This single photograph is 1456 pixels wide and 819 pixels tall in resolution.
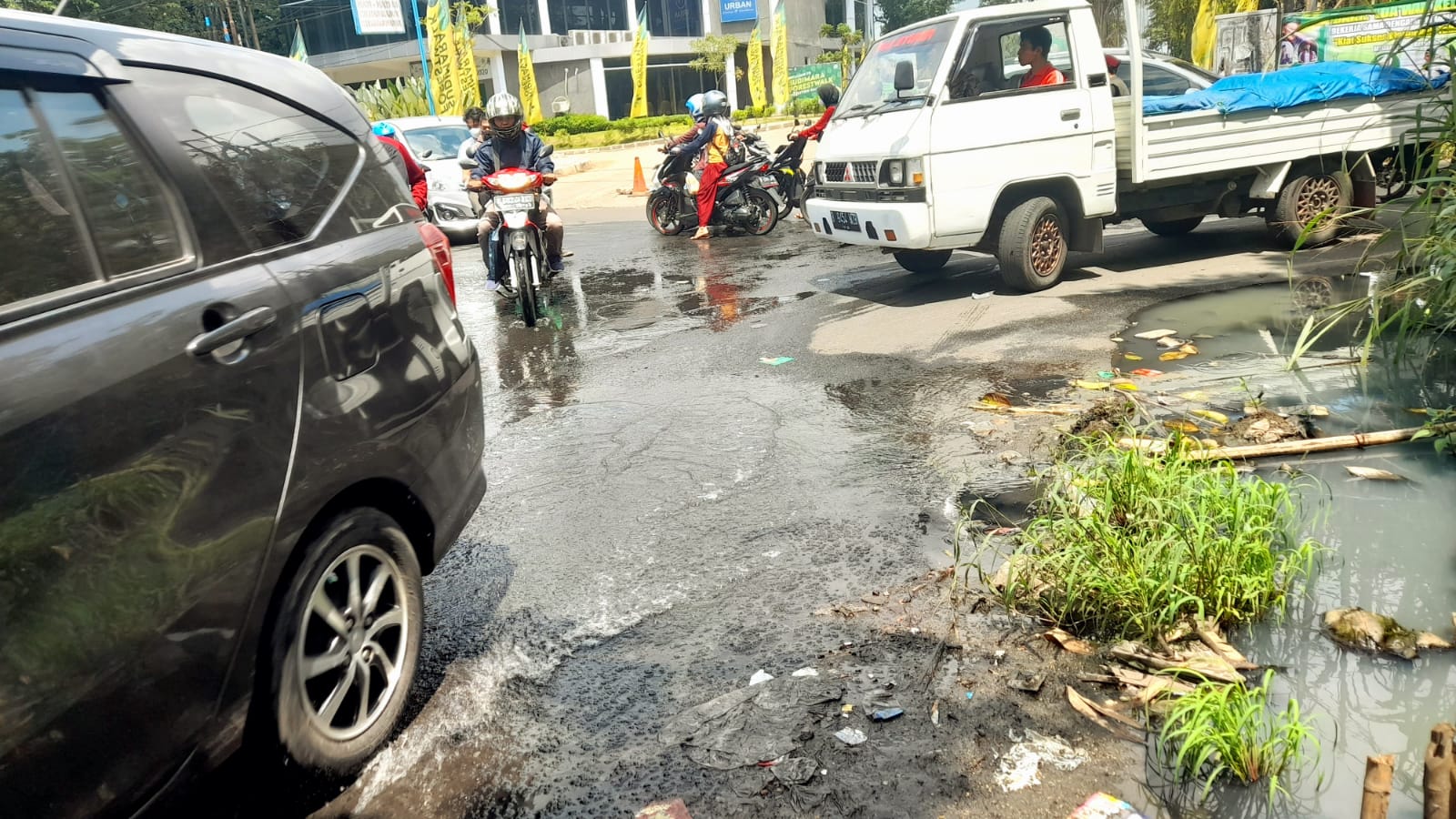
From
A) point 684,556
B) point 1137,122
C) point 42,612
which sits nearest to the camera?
point 42,612

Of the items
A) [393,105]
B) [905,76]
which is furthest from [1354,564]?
[393,105]

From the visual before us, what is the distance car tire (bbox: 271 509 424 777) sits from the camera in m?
2.41

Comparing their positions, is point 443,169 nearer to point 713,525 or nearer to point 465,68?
point 713,525

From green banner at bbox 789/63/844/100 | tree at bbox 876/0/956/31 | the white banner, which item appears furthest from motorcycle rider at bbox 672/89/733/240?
tree at bbox 876/0/956/31

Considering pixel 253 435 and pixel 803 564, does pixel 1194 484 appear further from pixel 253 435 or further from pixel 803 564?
pixel 253 435

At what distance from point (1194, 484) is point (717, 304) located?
5.72m

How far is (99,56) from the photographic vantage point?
2.34m

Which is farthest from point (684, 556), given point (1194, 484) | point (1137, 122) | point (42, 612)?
point (1137, 122)

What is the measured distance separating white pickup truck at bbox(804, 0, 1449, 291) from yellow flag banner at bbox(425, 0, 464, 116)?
26.3 meters

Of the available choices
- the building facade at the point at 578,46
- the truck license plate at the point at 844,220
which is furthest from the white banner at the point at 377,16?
the truck license plate at the point at 844,220

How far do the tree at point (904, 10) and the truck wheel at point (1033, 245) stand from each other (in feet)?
252

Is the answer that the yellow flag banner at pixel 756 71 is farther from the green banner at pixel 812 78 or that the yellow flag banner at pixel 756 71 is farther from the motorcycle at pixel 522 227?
the motorcycle at pixel 522 227

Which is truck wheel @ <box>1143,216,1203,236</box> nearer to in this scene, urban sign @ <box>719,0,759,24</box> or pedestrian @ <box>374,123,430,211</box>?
pedestrian @ <box>374,123,430,211</box>

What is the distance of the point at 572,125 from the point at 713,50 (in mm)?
14142
